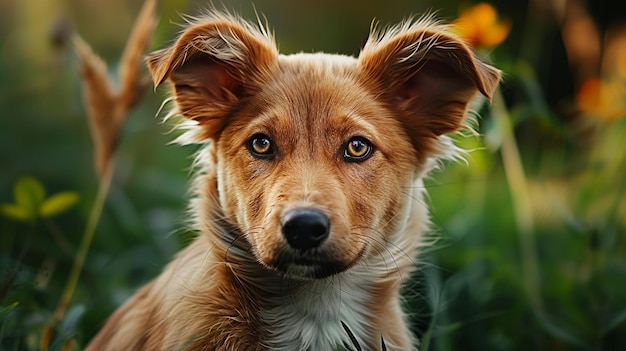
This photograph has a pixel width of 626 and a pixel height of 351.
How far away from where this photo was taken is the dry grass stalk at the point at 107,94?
14.0 feet

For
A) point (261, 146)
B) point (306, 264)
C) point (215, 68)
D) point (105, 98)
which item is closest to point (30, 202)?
point (105, 98)

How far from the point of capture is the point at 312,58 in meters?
3.80

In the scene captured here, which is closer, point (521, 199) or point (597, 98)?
point (521, 199)

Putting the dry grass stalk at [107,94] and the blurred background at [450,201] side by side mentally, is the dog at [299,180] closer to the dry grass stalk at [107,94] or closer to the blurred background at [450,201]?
the blurred background at [450,201]

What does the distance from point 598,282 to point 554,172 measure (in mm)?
1602

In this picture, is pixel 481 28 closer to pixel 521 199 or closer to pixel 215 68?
pixel 521 199

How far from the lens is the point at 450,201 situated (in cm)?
661

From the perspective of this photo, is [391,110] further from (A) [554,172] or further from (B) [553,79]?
(B) [553,79]

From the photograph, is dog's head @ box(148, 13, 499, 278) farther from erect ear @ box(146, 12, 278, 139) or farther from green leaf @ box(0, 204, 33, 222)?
green leaf @ box(0, 204, 33, 222)

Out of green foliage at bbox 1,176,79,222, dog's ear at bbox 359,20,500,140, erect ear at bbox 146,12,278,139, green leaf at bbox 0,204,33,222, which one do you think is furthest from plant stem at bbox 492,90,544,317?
green leaf at bbox 0,204,33,222

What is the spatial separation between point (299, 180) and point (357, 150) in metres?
0.37

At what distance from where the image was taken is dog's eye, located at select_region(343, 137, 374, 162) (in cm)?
351

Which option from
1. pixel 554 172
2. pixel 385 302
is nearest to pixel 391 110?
pixel 385 302

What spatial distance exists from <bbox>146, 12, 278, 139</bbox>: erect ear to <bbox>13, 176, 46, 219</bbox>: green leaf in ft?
3.23
